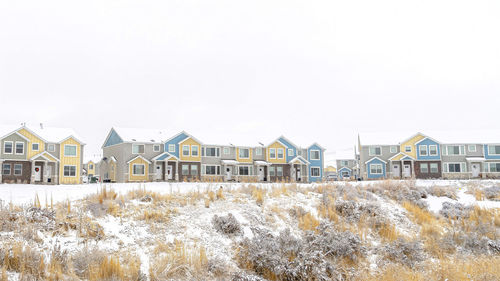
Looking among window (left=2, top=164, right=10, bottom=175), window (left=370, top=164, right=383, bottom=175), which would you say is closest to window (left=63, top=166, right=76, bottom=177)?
window (left=2, top=164, right=10, bottom=175)

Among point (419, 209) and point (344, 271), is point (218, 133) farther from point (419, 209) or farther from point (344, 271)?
point (344, 271)

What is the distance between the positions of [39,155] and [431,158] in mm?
48326

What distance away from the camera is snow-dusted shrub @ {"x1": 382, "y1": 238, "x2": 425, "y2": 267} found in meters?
12.5

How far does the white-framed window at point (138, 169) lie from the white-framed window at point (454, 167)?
1580 inches

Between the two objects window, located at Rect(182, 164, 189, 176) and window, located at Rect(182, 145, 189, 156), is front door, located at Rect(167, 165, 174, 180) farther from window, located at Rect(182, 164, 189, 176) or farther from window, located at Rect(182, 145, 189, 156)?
window, located at Rect(182, 145, 189, 156)

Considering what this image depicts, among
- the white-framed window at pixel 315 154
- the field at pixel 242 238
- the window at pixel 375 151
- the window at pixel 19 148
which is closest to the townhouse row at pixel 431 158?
the window at pixel 375 151

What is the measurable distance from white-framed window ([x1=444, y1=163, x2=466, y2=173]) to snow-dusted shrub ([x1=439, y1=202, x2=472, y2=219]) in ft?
118

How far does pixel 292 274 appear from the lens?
10664mm

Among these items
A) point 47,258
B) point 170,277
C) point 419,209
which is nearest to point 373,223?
point 419,209

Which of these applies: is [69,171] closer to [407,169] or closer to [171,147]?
[171,147]

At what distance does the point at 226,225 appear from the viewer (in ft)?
44.1

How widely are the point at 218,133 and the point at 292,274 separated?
144 ft

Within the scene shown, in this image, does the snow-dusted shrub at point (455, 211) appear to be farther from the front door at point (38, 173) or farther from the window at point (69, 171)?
the front door at point (38, 173)

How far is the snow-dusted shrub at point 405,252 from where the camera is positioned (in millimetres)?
12480
